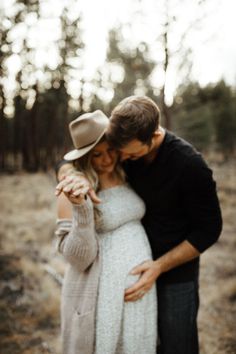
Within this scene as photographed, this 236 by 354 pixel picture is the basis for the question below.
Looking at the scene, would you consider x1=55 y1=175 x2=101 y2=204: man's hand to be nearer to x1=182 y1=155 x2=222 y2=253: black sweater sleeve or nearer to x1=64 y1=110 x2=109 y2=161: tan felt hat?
x1=64 y1=110 x2=109 y2=161: tan felt hat

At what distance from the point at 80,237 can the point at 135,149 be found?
581mm

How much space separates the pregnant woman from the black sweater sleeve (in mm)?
325

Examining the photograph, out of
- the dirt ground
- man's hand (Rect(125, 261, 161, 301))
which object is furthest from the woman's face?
the dirt ground

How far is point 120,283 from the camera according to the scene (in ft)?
6.47

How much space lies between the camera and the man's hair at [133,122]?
6.12 ft

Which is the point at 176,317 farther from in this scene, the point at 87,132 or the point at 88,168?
the point at 87,132

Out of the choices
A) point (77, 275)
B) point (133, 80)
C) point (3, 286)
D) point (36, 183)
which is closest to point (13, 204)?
point (36, 183)

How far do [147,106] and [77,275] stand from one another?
3.54 feet

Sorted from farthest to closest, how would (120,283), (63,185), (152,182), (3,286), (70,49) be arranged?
1. (70,49)
2. (3,286)
3. (152,182)
4. (120,283)
5. (63,185)

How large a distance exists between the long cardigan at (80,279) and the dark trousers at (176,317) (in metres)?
0.47

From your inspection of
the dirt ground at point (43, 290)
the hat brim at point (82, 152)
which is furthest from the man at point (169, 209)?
the dirt ground at point (43, 290)

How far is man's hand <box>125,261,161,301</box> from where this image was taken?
1961 millimetres

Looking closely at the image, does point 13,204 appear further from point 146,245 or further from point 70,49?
point 146,245

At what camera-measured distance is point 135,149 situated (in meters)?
Result: 1.95
